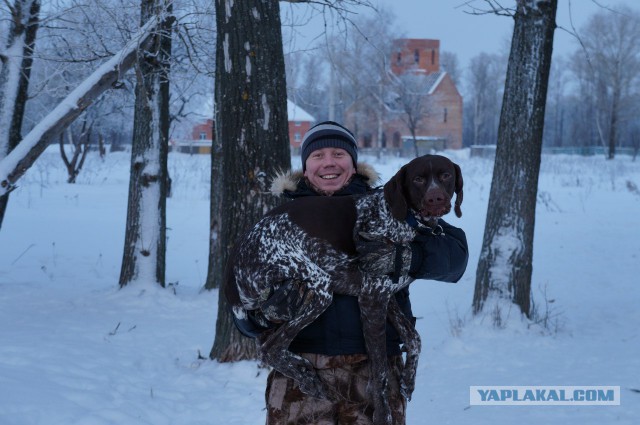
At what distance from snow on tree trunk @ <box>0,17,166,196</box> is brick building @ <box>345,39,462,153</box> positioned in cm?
2824

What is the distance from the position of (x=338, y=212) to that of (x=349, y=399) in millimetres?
739

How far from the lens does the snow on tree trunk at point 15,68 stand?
733cm

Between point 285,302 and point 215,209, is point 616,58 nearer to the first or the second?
point 215,209

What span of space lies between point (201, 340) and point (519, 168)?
368 centimetres

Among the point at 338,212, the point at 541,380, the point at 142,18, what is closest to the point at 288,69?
the point at 142,18

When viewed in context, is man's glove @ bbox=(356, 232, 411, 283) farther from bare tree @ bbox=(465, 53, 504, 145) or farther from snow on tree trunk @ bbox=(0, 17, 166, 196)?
bare tree @ bbox=(465, 53, 504, 145)

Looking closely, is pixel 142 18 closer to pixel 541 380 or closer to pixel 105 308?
pixel 105 308

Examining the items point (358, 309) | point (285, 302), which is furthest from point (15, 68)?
point (358, 309)

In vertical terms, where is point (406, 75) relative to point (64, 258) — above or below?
above

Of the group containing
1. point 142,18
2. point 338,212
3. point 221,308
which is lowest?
point 221,308

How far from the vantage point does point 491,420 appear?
14.5 feet

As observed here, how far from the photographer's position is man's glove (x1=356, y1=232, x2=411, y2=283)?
2453 mm

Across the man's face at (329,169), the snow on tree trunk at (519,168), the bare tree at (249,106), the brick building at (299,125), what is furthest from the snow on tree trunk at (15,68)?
the brick building at (299,125)

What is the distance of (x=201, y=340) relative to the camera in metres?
6.46
